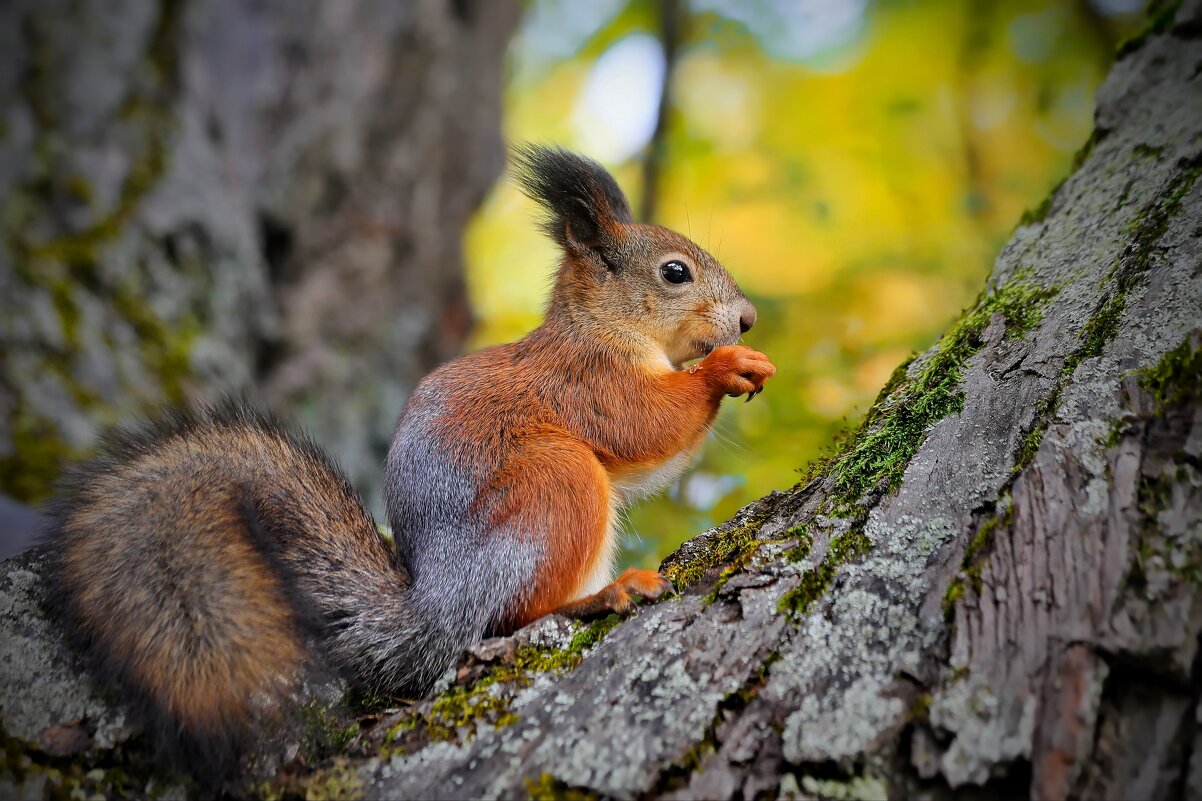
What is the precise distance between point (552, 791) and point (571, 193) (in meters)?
1.89

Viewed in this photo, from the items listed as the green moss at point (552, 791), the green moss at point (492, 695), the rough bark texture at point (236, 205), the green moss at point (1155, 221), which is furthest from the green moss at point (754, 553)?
the rough bark texture at point (236, 205)

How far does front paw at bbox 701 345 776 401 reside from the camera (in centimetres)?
233

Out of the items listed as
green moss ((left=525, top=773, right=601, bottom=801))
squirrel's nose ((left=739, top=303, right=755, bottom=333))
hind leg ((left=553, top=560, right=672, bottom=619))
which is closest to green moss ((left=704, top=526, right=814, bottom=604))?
hind leg ((left=553, top=560, right=672, bottom=619))

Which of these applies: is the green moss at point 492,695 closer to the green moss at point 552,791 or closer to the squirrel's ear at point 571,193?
the green moss at point 552,791

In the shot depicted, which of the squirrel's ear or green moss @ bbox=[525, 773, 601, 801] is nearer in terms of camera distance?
green moss @ bbox=[525, 773, 601, 801]

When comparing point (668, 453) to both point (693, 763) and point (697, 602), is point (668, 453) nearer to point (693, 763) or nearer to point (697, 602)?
point (697, 602)

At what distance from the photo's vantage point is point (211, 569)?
1.62m

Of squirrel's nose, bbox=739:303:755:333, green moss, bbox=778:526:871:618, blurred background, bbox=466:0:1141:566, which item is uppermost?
blurred background, bbox=466:0:1141:566

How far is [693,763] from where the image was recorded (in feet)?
4.34

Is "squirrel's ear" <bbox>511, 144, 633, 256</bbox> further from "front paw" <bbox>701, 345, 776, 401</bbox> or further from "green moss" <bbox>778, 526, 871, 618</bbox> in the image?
"green moss" <bbox>778, 526, 871, 618</bbox>

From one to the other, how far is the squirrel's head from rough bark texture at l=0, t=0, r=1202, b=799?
852mm

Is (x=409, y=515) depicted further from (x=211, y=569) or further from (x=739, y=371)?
(x=739, y=371)

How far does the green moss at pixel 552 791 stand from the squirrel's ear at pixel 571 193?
5.92 feet

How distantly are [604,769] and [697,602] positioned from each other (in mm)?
405
